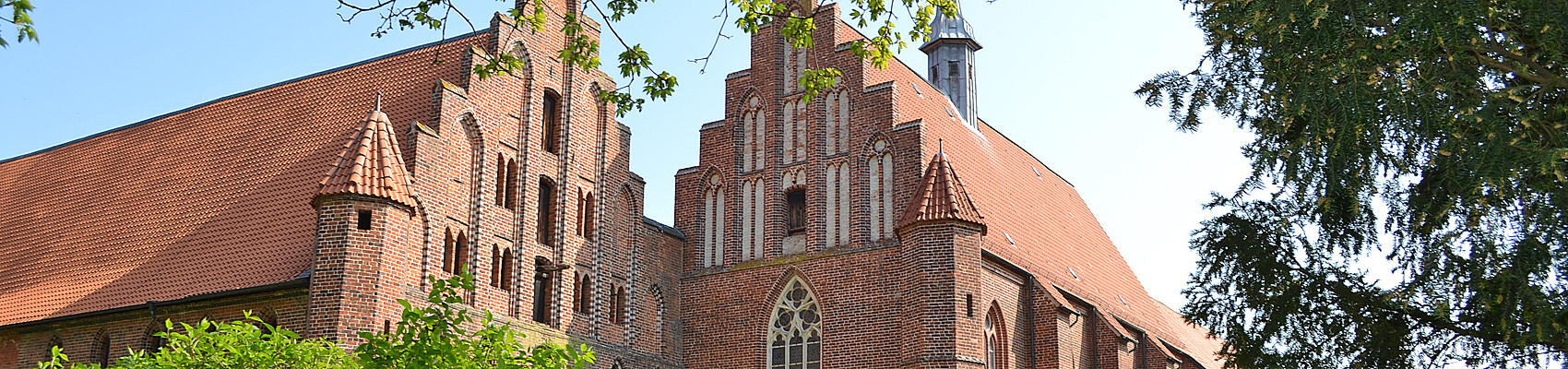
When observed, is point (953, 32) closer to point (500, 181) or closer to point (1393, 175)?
point (500, 181)

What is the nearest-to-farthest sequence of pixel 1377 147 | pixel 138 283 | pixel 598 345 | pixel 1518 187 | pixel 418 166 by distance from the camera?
pixel 1518 187, pixel 1377 147, pixel 418 166, pixel 138 283, pixel 598 345

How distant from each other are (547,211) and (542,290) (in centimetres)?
153

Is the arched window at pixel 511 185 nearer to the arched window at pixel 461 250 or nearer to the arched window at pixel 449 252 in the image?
the arched window at pixel 461 250

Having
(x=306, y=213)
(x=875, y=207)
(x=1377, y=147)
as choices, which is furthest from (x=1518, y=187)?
(x=306, y=213)

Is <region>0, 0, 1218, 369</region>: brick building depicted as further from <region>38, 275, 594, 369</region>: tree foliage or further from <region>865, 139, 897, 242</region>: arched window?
<region>38, 275, 594, 369</region>: tree foliage

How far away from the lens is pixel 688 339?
99.9 feet

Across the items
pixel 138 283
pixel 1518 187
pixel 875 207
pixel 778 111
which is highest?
pixel 778 111

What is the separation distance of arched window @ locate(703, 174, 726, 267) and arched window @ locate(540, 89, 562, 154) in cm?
422

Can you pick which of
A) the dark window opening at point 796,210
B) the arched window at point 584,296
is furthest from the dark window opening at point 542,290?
the dark window opening at point 796,210

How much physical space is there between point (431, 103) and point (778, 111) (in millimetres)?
7732

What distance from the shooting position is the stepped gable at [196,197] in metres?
25.9

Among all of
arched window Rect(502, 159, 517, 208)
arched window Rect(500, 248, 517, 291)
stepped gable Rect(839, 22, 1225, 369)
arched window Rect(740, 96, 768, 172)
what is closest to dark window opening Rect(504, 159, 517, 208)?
arched window Rect(502, 159, 517, 208)

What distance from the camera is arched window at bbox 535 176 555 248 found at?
90.6ft

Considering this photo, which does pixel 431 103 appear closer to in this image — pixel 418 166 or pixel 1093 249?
pixel 418 166
